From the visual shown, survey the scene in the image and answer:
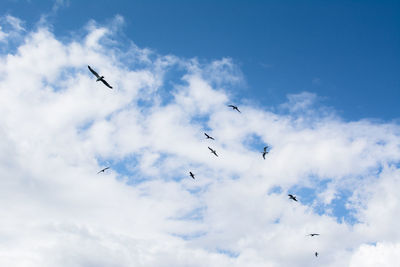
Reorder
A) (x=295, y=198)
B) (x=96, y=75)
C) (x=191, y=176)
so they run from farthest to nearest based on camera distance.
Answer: (x=295, y=198), (x=191, y=176), (x=96, y=75)

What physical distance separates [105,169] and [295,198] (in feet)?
164

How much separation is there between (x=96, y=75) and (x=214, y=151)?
3805 centimetres

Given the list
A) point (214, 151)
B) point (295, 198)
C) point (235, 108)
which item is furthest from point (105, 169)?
point (295, 198)

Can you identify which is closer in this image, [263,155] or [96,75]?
[96,75]

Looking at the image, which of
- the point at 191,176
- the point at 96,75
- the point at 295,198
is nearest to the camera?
the point at 96,75

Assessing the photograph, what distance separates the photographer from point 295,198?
324ft

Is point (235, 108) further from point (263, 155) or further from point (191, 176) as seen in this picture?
point (191, 176)

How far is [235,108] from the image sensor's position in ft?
293

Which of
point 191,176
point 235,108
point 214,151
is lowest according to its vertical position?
point 191,176

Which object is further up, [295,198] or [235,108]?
[235,108]

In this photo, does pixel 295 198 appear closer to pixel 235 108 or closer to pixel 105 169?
pixel 235 108

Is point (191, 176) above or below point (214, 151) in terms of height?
below

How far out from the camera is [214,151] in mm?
89688

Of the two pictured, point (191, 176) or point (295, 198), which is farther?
point (295, 198)
